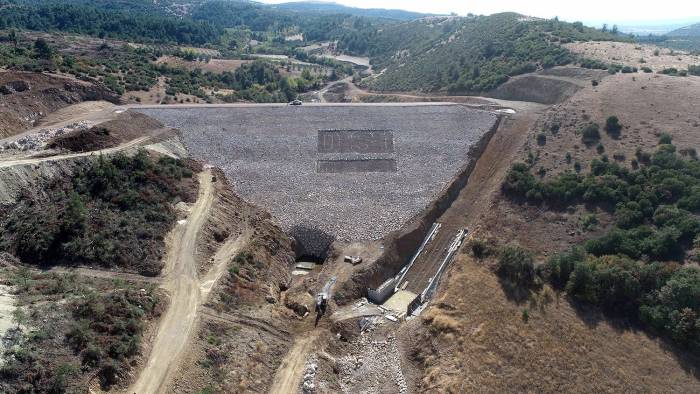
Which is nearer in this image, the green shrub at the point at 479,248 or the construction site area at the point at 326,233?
the construction site area at the point at 326,233

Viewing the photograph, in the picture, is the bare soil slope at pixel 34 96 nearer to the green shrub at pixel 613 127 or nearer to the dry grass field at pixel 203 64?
the dry grass field at pixel 203 64

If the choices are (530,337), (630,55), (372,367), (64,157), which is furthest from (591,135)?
(64,157)

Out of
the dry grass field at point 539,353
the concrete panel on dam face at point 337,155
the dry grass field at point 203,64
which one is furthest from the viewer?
the dry grass field at point 203,64

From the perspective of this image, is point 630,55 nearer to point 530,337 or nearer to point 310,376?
point 530,337

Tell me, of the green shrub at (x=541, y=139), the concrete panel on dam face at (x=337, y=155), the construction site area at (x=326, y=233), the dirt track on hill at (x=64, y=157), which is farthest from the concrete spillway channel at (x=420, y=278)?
the dirt track on hill at (x=64, y=157)

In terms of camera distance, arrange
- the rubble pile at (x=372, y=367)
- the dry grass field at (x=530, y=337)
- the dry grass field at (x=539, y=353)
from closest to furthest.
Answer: the dry grass field at (x=539, y=353) → the dry grass field at (x=530, y=337) → the rubble pile at (x=372, y=367)

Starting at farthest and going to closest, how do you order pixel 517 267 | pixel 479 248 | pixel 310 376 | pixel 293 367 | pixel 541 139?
pixel 541 139 → pixel 479 248 → pixel 517 267 → pixel 293 367 → pixel 310 376

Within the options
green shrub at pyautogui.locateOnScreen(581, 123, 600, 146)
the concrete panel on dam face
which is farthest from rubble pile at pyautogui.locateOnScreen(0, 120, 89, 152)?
green shrub at pyautogui.locateOnScreen(581, 123, 600, 146)
